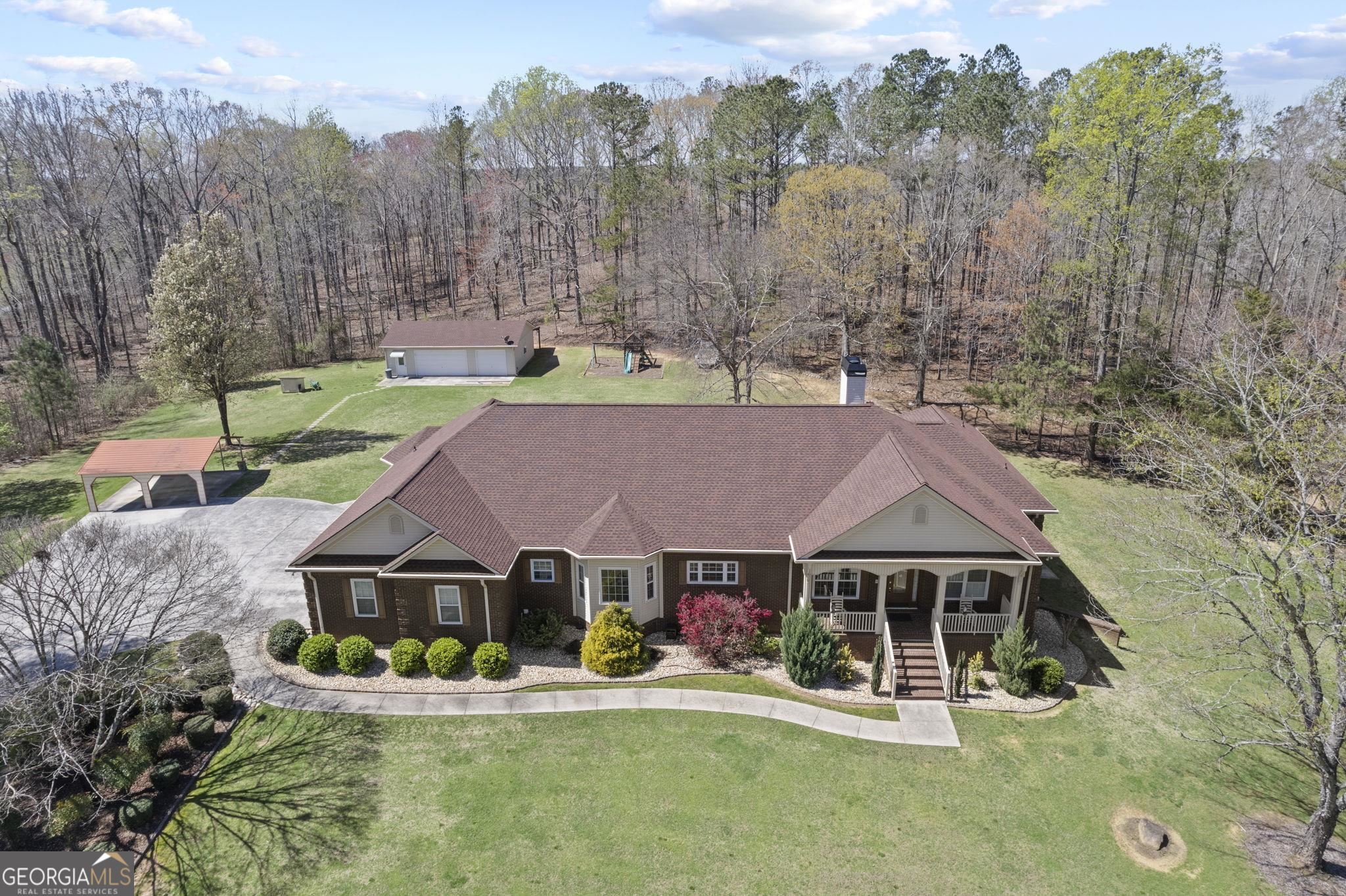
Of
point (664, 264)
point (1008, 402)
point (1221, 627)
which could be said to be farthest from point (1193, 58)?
point (664, 264)

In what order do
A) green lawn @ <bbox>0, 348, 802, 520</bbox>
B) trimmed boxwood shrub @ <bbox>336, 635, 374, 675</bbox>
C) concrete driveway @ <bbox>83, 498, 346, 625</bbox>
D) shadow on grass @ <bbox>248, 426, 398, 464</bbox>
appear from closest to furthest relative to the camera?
trimmed boxwood shrub @ <bbox>336, 635, 374, 675</bbox> < concrete driveway @ <bbox>83, 498, 346, 625</bbox> < green lawn @ <bbox>0, 348, 802, 520</bbox> < shadow on grass @ <bbox>248, 426, 398, 464</bbox>

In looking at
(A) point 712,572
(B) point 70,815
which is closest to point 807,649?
(A) point 712,572

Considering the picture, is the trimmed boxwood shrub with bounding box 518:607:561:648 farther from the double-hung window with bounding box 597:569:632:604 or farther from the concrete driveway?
the concrete driveway

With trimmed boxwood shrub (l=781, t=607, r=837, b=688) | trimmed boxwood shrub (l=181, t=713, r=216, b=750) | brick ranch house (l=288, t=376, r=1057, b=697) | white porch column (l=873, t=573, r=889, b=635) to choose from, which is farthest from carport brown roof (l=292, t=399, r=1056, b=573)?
trimmed boxwood shrub (l=181, t=713, r=216, b=750)

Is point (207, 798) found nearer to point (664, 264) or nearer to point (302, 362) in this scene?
point (664, 264)

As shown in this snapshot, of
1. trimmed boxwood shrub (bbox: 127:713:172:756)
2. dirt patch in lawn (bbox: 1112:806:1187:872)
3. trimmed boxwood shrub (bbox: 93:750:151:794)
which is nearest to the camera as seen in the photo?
dirt patch in lawn (bbox: 1112:806:1187:872)

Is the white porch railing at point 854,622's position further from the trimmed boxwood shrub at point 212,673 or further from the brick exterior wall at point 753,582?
the trimmed boxwood shrub at point 212,673

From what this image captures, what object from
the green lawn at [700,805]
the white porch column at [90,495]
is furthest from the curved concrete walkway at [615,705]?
the white porch column at [90,495]

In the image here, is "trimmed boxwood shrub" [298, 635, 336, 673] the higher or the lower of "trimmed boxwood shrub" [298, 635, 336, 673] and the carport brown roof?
the lower
